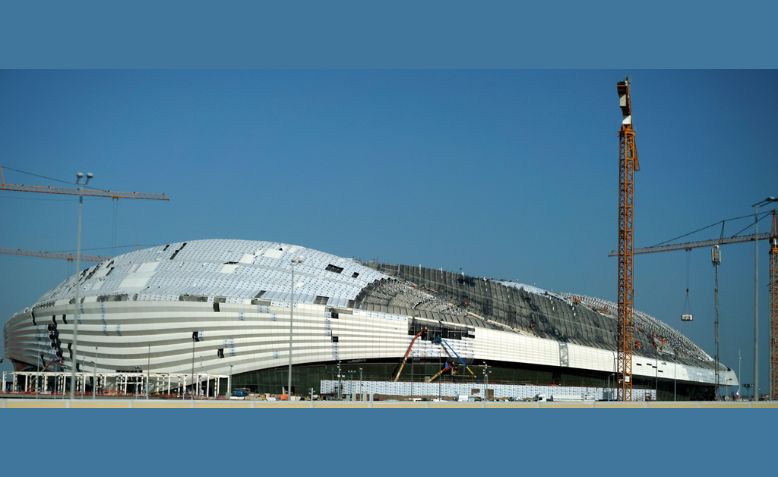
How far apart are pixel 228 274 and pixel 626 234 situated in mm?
44806

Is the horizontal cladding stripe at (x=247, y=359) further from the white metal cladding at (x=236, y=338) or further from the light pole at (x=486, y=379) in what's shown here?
the light pole at (x=486, y=379)

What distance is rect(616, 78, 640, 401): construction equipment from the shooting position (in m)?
119

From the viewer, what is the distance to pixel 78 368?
11162 centimetres

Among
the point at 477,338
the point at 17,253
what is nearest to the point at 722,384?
the point at 477,338

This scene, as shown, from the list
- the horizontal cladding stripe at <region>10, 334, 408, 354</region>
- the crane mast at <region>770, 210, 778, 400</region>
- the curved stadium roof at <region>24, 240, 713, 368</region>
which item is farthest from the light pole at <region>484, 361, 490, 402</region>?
the crane mast at <region>770, 210, 778, 400</region>

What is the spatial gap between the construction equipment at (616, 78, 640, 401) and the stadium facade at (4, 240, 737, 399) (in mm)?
4084

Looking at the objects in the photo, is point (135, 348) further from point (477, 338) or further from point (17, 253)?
point (17, 253)

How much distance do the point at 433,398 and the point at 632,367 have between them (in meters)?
33.9

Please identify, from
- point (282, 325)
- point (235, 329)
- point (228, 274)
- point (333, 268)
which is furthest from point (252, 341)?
point (333, 268)

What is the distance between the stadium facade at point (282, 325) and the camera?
105 m

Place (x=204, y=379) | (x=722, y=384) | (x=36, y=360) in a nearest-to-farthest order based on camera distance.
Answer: (x=204, y=379), (x=36, y=360), (x=722, y=384)

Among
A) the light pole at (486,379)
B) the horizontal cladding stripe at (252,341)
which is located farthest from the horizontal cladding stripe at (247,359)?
the light pole at (486,379)

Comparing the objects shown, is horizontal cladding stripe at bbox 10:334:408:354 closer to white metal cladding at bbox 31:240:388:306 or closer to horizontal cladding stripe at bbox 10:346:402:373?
horizontal cladding stripe at bbox 10:346:402:373

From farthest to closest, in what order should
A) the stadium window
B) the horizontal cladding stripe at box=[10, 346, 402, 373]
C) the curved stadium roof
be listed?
the stadium window, the curved stadium roof, the horizontal cladding stripe at box=[10, 346, 402, 373]
